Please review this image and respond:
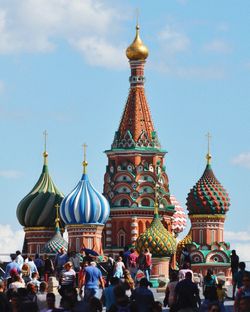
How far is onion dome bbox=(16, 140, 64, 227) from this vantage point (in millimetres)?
73938

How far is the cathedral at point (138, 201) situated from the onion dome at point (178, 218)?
11.2 feet

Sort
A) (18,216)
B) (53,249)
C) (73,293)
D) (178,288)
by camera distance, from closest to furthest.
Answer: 1. (73,293)
2. (178,288)
3. (53,249)
4. (18,216)

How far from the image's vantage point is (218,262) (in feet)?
235

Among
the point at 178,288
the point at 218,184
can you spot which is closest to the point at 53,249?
the point at 218,184

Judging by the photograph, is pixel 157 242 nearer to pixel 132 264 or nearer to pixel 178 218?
pixel 178 218

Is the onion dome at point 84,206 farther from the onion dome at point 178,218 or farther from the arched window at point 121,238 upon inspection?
the onion dome at point 178,218

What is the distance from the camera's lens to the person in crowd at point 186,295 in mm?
22981

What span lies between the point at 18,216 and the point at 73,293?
5418 cm

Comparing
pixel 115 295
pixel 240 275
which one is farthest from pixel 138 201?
pixel 115 295

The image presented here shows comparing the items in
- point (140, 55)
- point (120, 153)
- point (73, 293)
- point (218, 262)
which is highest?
point (140, 55)

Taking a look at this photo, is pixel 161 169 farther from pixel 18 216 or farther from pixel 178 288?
pixel 178 288

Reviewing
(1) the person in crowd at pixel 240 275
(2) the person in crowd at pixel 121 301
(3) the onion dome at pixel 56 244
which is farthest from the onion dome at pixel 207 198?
(2) the person in crowd at pixel 121 301

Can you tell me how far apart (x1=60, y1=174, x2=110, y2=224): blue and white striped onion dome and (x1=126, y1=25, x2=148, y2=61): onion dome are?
674 cm

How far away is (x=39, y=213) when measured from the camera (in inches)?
2916
